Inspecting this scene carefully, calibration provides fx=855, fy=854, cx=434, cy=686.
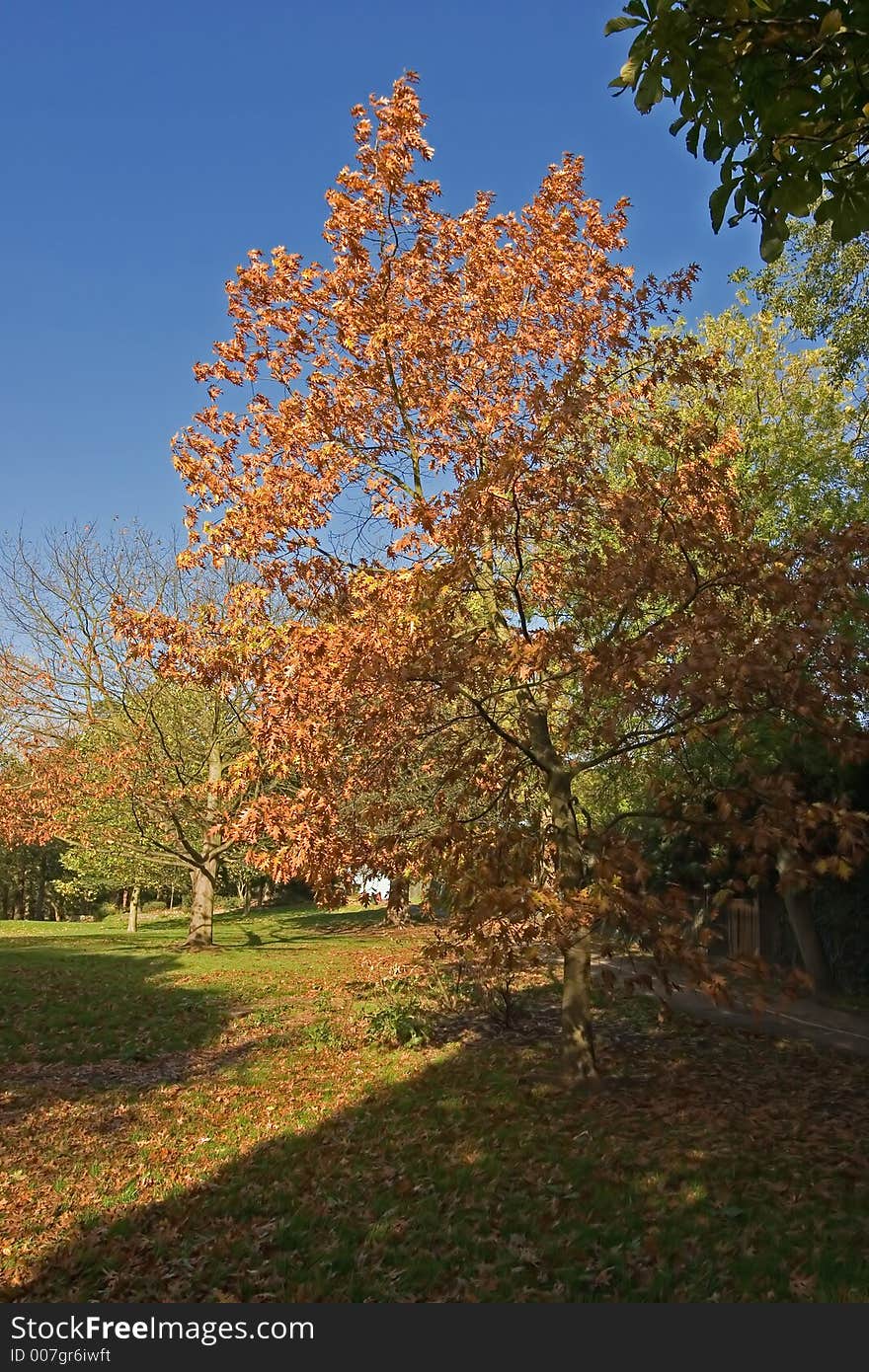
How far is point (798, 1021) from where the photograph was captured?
Answer: 12.8 m

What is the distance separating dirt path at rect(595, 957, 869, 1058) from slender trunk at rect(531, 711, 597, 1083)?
2.12 meters

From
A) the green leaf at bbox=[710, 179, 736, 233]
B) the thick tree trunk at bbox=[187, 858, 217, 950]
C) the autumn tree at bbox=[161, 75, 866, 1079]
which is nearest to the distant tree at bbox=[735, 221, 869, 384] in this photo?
the autumn tree at bbox=[161, 75, 866, 1079]

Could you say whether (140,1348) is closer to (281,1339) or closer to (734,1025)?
(281,1339)

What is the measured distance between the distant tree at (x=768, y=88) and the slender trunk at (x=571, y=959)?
5742mm

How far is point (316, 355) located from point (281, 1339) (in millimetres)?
9815

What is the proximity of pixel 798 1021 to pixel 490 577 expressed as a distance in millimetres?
8505

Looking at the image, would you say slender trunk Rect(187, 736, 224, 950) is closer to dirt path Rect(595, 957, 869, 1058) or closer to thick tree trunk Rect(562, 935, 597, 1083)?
dirt path Rect(595, 957, 869, 1058)

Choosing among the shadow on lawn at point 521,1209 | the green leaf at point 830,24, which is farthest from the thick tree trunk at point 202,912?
the green leaf at point 830,24

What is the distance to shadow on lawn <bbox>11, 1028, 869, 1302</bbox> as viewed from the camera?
5023 mm

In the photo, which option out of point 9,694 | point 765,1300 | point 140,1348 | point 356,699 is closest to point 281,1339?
point 140,1348

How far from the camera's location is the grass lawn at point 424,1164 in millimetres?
5141

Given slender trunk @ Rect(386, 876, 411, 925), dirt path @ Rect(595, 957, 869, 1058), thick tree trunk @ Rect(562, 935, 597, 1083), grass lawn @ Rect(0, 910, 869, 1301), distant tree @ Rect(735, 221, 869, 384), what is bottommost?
grass lawn @ Rect(0, 910, 869, 1301)

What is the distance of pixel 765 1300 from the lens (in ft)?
15.6

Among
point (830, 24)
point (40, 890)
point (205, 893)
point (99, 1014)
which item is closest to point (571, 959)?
point (830, 24)
